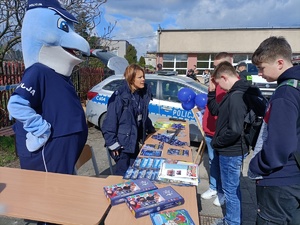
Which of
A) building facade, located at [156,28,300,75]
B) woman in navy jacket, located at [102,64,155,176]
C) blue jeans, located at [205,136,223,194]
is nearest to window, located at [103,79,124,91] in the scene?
woman in navy jacket, located at [102,64,155,176]

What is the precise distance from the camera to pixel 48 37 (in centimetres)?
198

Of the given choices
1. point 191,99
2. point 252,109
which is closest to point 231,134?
point 252,109

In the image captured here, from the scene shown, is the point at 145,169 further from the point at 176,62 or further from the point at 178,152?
the point at 176,62

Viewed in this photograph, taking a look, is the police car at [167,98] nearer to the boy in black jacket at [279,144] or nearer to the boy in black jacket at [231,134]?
the boy in black jacket at [231,134]

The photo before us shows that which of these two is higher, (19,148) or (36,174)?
(19,148)

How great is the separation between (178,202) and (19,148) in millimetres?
1467

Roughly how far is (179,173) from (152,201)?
50 centimetres

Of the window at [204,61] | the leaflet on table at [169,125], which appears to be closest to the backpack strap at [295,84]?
the leaflet on table at [169,125]

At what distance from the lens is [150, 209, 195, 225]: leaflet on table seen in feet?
4.31

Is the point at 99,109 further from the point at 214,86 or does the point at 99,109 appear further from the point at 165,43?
the point at 165,43

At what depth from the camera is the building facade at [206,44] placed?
69.3ft

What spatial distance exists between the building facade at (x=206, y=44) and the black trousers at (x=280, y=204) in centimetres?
2047

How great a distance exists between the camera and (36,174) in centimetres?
184

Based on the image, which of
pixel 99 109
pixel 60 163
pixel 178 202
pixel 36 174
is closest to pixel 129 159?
pixel 60 163
